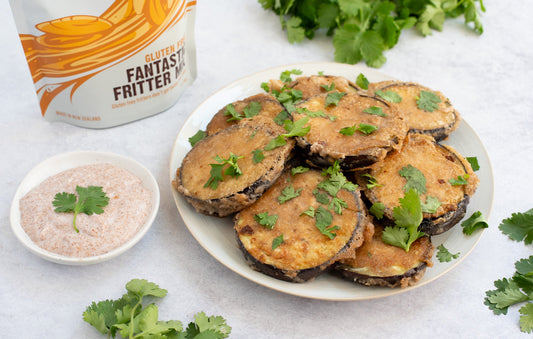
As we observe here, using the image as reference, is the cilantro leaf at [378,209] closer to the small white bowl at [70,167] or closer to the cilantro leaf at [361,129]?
the cilantro leaf at [361,129]

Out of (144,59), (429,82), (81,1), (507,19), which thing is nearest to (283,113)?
(144,59)

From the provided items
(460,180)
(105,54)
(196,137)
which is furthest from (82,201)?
(460,180)

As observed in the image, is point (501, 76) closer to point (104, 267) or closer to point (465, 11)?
point (465, 11)

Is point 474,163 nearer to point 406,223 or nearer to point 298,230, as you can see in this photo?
point 406,223

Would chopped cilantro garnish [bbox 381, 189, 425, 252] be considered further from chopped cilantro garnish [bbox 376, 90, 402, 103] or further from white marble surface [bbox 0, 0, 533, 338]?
chopped cilantro garnish [bbox 376, 90, 402, 103]

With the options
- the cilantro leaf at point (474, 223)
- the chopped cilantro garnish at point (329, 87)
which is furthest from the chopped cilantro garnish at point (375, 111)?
the cilantro leaf at point (474, 223)

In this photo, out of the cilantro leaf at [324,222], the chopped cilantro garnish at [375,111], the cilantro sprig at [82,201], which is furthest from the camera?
the chopped cilantro garnish at [375,111]
